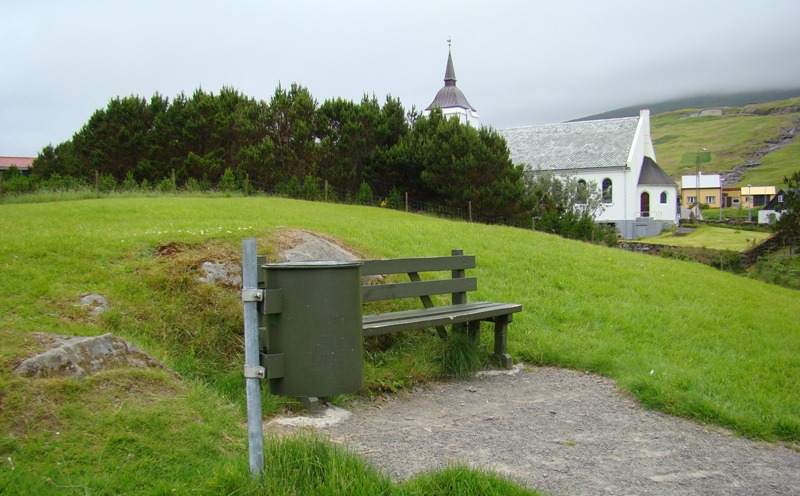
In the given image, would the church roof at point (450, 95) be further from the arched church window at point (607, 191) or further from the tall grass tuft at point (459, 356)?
the tall grass tuft at point (459, 356)

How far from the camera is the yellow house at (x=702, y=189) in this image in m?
97.9

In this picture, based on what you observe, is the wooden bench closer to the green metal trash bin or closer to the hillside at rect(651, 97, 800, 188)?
the green metal trash bin

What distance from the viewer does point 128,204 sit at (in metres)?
17.7

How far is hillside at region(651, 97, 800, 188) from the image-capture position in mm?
134875

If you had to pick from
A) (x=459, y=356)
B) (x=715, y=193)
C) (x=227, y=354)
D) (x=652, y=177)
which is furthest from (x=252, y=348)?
(x=715, y=193)

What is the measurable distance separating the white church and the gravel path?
149 feet

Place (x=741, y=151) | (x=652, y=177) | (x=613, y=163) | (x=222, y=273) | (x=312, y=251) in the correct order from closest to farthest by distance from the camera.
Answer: (x=222, y=273), (x=312, y=251), (x=613, y=163), (x=652, y=177), (x=741, y=151)

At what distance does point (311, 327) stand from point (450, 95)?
181 feet

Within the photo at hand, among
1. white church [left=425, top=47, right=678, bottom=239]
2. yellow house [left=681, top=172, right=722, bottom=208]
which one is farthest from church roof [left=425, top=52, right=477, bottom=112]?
yellow house [left=681, top=172, right=722, bottom=208]

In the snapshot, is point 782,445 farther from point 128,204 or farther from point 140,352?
point 128,204

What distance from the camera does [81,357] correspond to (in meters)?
4.50

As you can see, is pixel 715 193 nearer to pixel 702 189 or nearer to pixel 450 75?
pixel 702 189

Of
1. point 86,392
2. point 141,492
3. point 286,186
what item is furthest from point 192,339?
point 286,186

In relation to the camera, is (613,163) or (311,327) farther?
(613,163)
